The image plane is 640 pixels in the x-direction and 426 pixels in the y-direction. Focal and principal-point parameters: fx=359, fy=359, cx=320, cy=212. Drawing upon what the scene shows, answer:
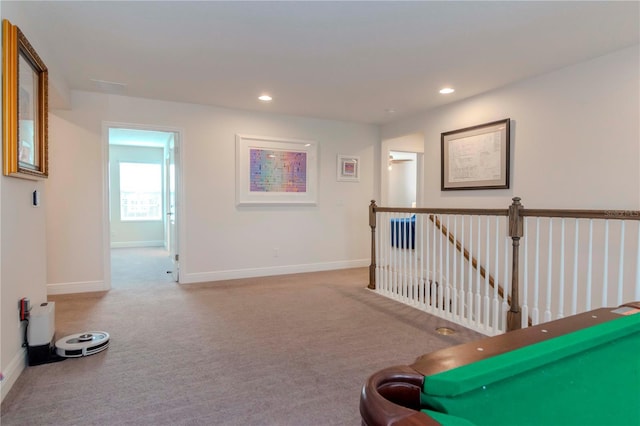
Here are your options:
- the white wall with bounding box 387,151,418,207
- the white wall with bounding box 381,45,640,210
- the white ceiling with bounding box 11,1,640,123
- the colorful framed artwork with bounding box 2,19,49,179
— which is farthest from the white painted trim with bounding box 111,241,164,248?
the white wall with bounding box 381,45,640,210

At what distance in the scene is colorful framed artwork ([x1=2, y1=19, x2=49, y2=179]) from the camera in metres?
1.89

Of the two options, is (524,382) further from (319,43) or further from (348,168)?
(348,168)

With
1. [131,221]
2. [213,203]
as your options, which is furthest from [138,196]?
[213,203]

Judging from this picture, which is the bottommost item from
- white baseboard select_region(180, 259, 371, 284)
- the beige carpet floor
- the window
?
the beige carpet floor

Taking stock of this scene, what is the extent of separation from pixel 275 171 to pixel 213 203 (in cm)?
97

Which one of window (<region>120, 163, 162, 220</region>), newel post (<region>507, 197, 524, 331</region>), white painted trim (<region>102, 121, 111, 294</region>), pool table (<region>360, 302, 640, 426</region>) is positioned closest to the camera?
pool table (<region>360, 302, 640, 426</region>)

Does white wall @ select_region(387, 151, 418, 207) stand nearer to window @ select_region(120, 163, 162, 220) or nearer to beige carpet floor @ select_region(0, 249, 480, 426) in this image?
window @ select_region(120, 163, 162, 220)

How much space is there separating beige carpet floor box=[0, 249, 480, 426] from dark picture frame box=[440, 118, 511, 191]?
5.75 feet

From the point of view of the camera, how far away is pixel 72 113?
13.3 feet

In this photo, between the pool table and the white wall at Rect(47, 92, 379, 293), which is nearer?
the pool table

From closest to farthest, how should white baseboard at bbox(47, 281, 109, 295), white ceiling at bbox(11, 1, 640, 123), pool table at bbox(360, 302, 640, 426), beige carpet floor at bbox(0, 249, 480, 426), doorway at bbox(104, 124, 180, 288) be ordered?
pool table at bbox(360, 302, 640, 426), beige carpet floor at bbox(0, 249, 480, 426), white ceiling at bbox(11, 1, 640, 123), white baseboard at bbox(47, 281, 109, 295), doorway at bbox(104, 124, 180, 288)

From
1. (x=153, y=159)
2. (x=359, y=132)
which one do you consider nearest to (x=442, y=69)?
(x=359, y=132)

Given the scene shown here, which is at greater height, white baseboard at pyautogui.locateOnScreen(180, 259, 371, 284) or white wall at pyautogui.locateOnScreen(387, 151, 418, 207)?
white wall at pyautogui.locateOnScreen(387, 151, 418, 207)

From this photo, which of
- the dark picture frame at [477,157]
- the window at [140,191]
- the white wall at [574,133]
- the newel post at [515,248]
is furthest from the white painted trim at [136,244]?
the newel post at [515,248]
